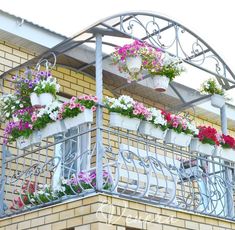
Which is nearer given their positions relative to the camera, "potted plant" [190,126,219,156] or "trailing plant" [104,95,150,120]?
"trailing plant" [104,95,150,120]

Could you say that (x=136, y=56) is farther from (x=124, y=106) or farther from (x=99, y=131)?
(x=99, y=131)

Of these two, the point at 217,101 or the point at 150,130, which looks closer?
the point at 150,130

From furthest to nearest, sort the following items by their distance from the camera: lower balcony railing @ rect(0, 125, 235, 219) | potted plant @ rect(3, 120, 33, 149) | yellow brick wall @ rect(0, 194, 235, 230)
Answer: potted plant @ rect(3, 120, 33, 149), lower balcony railing @ rect(0, 125, 235, 219), yellow brick wall @ rect(0, 194, 235, 230)

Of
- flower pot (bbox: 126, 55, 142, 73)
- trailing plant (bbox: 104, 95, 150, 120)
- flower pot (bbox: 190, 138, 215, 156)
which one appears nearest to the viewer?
trailing plant (bbox: 104, 95, 150, 120)

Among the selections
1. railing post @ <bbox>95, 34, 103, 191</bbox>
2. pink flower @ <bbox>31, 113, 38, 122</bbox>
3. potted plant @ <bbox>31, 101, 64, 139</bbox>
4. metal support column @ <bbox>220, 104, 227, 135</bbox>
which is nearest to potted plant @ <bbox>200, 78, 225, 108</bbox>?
metal support column @ <bbox>220, 104, 227, 135</bbox>

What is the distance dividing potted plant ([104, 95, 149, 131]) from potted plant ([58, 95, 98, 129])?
263 millimetres

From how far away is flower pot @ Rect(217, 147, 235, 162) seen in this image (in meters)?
8.48

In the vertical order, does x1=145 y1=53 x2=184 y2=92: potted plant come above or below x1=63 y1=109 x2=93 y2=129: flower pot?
above

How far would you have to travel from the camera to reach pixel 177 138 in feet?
25.5

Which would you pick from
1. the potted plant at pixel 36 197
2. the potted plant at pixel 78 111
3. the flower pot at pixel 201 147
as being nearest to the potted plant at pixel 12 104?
the potted plant at pixel 78 111

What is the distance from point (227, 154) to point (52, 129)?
9.11ft

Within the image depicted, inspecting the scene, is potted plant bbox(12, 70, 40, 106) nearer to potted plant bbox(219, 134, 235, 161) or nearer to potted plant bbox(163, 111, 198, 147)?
potted plant bbox(163, 111, 198, 147)

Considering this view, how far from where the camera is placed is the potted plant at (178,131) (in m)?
7.64

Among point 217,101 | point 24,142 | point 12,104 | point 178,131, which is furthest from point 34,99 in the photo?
point 217,101
